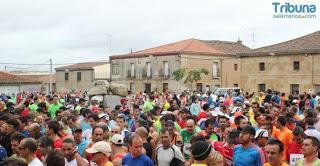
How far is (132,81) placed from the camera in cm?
5609

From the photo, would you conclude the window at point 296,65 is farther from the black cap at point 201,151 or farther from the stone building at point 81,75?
the black cap at point 201,151

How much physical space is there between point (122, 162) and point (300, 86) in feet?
114

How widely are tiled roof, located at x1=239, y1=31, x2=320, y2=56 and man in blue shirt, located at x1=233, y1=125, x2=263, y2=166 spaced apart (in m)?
32.7

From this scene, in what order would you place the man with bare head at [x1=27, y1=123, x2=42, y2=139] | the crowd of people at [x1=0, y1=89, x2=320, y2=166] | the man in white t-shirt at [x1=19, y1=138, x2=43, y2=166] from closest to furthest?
the crowd of people at [x1=0, y1=89, x2=320, y2=166]
the man in white t-shirt at [x1=19, y1=138, x2=43, y2=166]
the man with bare head at [x1=27, y1=123, x2=42, y2=139]

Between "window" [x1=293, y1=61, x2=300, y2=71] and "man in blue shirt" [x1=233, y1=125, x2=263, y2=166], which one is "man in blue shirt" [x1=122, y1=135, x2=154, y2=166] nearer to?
"man in blue shirt" [x1=233, y1=125, x2=263, y2=166]

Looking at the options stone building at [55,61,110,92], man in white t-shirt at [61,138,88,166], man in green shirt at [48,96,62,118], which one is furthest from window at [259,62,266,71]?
man in white t-shirt at [61,138,88,166]

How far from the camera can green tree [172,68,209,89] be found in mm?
46963

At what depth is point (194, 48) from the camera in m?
51.9

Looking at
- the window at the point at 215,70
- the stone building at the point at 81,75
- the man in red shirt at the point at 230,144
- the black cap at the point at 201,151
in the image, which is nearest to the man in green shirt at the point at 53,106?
the man in red shirt at the point at 230,144

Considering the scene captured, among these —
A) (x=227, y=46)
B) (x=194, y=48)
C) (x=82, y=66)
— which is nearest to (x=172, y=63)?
(x=194, y=48)

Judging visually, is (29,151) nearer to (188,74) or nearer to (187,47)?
(188,74)

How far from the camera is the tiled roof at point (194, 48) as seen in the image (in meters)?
51.4

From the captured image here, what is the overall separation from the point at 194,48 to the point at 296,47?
47.5 feet

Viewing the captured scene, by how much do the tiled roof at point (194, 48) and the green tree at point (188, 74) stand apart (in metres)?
2.73
